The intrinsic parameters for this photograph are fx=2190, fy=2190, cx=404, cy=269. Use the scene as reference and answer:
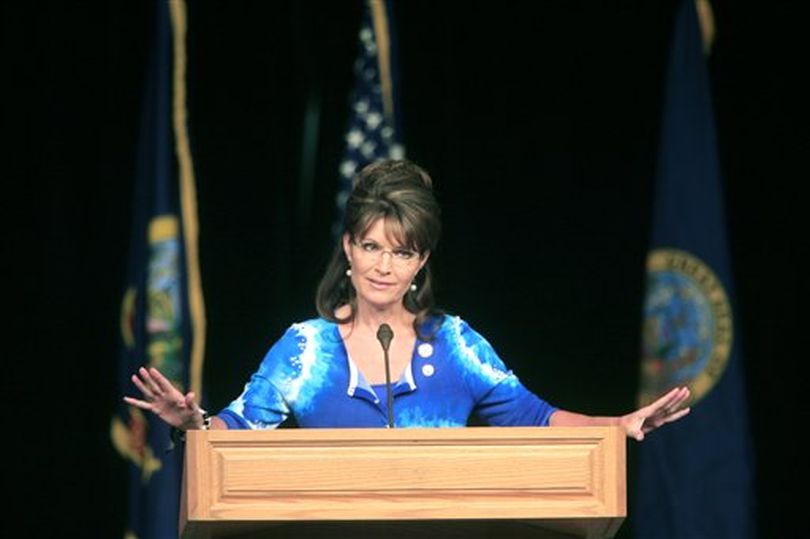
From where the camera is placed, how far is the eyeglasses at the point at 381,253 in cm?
450

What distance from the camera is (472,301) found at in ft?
21.8

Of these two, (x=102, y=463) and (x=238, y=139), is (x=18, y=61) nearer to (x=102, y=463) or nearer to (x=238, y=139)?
(x=238, y=139)

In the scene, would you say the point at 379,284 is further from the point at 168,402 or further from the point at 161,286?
the point at 161,286

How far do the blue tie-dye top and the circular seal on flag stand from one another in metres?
2.10

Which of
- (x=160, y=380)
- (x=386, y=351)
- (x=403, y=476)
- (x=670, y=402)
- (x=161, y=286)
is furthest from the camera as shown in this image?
(x=161, y=286)

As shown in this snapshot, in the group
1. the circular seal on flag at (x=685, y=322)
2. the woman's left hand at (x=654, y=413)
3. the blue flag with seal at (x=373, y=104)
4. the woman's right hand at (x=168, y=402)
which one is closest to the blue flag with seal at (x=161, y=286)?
the blue flag with seal at (x=373, y=104)

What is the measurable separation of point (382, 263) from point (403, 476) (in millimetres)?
766

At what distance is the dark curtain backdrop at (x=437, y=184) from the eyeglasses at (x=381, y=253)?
6.58 ft

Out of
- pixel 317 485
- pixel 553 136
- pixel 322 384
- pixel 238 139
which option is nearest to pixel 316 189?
pixel 238 139

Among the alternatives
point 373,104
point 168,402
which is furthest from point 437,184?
point 168,402

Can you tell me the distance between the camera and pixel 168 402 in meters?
4.02

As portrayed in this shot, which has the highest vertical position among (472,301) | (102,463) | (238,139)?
(238,139)

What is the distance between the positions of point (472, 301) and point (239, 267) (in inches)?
28.1

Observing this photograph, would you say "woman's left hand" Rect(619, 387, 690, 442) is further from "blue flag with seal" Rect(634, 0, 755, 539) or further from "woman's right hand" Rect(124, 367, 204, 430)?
"blue flag with seal" Rect(634, 0, 755, 539)
